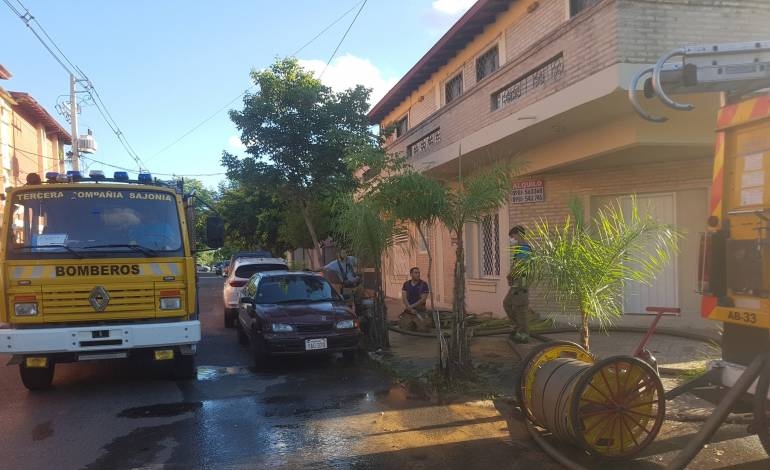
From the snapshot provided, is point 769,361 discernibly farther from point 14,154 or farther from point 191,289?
point 14,154

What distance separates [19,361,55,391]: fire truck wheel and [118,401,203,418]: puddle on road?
162 centimetres

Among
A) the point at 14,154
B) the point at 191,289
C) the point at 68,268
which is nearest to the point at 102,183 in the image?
the point at 68,268

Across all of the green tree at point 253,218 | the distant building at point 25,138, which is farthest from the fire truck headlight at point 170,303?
the green tree at point 253,218

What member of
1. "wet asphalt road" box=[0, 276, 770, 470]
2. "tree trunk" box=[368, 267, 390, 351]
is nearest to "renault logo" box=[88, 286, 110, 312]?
"wet asphalt road" box=[0, 276, 770, 470]

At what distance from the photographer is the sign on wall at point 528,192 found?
11420 millimetres

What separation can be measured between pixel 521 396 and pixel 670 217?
6.28 m

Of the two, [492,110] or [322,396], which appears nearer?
[322,396]

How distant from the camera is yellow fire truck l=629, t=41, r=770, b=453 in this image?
389 centimetres

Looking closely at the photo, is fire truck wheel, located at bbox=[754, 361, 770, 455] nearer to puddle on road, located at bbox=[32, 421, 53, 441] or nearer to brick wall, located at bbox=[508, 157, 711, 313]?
puddle on road, located at bbox=[32, 421, 53, 441]

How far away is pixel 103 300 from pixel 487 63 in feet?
33.2

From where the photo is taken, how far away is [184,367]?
8.10 m

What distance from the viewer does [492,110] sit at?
11133mm

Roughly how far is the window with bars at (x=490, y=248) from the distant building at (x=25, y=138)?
17.2m

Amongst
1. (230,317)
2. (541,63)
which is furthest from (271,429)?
(230,317)
